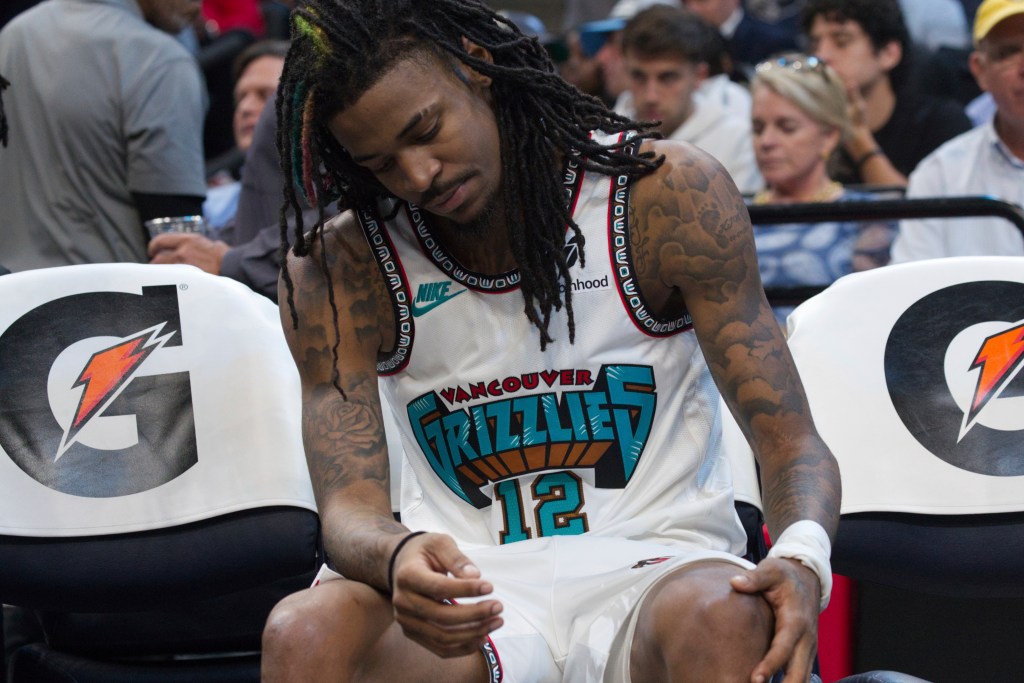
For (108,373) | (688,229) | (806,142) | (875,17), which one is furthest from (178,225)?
(875,17)

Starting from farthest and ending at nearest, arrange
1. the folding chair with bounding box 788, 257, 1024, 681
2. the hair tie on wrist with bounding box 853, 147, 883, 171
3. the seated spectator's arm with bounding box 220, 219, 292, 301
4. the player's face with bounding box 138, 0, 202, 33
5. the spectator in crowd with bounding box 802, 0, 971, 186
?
the spectator in crowd with bounding box 802, 0, 971, 186 → the hair tie on wrist with bounding box 853, 147, 883, 171 → the player's face with bounding box 138, 0, 202, 33 → the seated spectator's arm with bounding box 220, 219, 292, 301 → the folding chair with bounding box 788, 257, 1024, 681

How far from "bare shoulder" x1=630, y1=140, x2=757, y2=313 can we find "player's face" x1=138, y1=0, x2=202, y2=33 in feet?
8.06

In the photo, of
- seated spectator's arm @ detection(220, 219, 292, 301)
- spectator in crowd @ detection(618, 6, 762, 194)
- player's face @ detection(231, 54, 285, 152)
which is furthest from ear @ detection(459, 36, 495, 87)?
spectator in crowd @ detection(618, 6, 762, 194)

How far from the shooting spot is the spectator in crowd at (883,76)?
5160mm

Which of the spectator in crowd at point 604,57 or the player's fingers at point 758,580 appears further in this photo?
the spectator in crowd at point 604,57

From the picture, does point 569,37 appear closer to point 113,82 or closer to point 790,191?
point 790,191

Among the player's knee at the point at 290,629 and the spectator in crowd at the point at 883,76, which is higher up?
the spectator in crowd at the point at 883,76

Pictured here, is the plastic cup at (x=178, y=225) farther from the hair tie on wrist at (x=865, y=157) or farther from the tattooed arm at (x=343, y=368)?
the hair tie on wrist at (x=865, y=157)

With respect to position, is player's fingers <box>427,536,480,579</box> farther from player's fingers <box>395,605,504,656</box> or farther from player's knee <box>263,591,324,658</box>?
player's knee <box>263,591,324,658</box>

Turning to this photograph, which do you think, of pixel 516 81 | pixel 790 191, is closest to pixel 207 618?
pixel 516 81

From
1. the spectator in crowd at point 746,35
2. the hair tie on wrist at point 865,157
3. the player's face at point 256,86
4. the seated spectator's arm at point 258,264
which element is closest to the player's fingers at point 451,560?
the seated spectator's arm at point 258,264

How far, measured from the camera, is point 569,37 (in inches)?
289

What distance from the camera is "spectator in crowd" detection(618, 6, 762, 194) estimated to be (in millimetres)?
5195

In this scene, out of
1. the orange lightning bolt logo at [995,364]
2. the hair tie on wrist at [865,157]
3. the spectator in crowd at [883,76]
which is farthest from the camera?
the spectator in crowd at [883,76]
